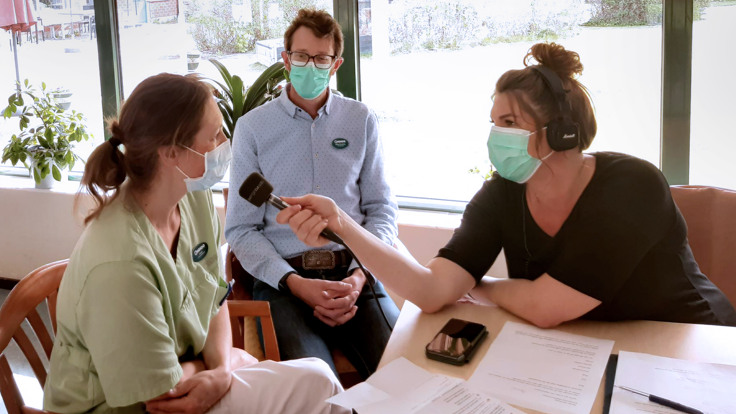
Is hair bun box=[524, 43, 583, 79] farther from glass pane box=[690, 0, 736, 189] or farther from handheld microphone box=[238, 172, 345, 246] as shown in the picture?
glass pane box=[690, 0, 736, 189]

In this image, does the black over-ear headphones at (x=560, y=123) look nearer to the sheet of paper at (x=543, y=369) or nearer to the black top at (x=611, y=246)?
the black top at (x=611, y=246)

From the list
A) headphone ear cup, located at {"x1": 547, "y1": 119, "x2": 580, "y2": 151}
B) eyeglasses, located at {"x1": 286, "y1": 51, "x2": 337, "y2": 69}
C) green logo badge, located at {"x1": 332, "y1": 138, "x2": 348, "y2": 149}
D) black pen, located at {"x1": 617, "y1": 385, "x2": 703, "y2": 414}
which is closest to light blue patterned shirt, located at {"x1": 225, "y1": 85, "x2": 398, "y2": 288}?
green logo badge, located at {"x1": 332, "y1": 138, "x2": 348, "y2": 149}

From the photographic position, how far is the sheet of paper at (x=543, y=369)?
3.68 ft

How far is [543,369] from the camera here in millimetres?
1222

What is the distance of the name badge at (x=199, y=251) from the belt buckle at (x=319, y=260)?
0.64 meters

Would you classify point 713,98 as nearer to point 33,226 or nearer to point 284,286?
point 284,286

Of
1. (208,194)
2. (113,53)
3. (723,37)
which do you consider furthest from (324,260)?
(113,53)

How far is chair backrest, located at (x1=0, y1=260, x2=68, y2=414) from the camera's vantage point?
145 cm

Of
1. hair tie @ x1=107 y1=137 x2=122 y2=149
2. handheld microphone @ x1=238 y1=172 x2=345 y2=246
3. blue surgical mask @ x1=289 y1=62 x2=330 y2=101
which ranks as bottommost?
handheld microphone @ x1=238 y1=172 x2=345 y2=246

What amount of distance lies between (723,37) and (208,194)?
216 cm

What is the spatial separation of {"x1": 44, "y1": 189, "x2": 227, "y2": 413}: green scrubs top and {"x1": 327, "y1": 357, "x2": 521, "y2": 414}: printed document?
43 cm

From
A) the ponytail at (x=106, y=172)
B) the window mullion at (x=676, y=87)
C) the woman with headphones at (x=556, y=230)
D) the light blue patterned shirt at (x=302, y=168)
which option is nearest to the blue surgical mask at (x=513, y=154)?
the woman with headphones at (x=556, y=230)

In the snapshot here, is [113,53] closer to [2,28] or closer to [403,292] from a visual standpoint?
[2,28]

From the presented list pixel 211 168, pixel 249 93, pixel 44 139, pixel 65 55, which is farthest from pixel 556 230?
pixel 65 55
